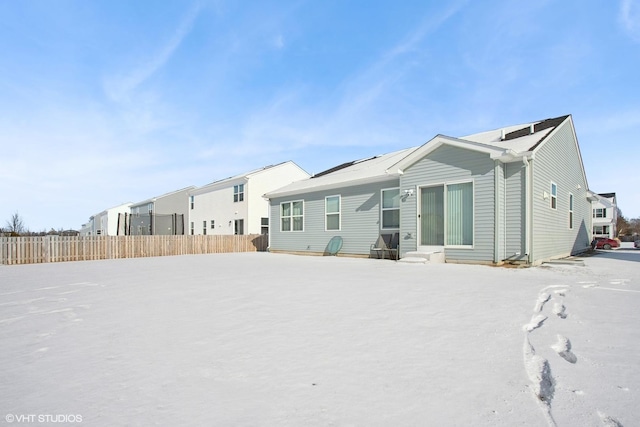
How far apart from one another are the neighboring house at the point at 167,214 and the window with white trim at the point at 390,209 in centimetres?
2407

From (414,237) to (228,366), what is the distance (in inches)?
346

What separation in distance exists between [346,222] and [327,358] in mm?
10934

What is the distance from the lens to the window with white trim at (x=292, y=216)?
15820 mm

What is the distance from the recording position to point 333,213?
1420cm

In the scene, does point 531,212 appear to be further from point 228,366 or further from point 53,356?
point 53,356

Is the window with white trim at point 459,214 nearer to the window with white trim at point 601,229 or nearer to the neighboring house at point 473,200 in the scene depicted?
the neighboring house at point 473,200

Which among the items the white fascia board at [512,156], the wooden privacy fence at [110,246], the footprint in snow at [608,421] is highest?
the white fascia board at [512,156]

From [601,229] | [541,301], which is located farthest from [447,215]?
[601,229]

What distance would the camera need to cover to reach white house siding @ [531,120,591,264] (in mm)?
9398

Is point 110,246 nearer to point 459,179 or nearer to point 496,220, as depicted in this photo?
point 459,179

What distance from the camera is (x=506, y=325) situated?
3656mm

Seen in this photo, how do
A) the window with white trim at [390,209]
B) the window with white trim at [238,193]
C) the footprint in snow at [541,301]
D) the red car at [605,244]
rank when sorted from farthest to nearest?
the window with white trim at [238,193]
the red car at [605,244]
the window with white trim at [390,209]
the footprint in snow at [541,301]

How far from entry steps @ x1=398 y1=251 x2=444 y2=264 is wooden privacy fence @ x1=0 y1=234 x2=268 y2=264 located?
1279cm

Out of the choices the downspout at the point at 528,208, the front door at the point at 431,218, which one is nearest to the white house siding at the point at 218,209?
the front door at the point at 431,218
